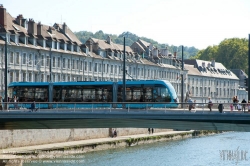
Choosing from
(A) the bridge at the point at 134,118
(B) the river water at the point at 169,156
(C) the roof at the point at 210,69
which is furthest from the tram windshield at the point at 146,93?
(C) the roof at the point at 210,69

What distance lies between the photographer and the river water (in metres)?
64.1

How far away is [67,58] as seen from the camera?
10894cm

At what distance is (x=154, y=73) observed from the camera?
5443 inches

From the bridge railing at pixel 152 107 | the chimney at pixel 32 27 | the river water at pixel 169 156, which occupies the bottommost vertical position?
the river water at pixel 169 156

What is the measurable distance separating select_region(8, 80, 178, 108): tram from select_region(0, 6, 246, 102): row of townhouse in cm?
467

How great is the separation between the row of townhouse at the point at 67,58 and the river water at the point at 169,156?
24.9 ft

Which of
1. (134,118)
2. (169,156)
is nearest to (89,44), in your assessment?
(169,156)

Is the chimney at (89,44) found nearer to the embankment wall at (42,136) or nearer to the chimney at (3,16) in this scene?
the chimney at (3,16)

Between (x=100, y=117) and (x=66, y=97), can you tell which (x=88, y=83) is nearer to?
(x=66, y=97)

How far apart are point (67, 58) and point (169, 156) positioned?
130 ft

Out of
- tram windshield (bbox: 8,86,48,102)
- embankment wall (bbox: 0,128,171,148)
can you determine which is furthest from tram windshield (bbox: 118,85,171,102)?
embankment wall (bbox: 0,128,171,148)

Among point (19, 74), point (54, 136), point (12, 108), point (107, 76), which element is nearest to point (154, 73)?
point (107, 76)

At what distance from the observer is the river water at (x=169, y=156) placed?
64.1 meters

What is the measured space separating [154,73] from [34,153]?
238 ft
